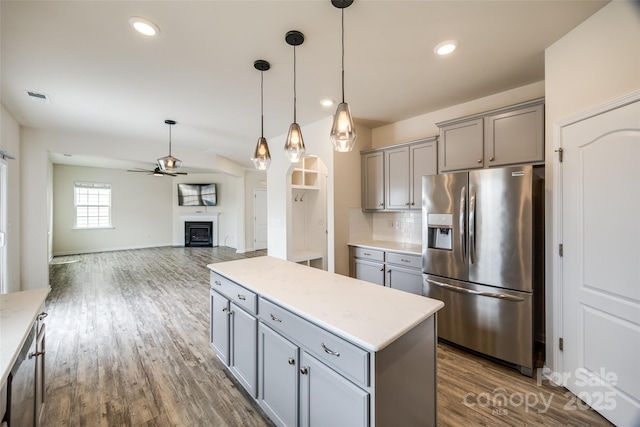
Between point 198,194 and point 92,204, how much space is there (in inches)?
119

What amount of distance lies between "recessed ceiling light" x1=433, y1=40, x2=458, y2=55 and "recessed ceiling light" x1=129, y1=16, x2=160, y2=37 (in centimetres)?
215

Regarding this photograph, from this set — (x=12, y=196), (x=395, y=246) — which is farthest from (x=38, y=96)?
(x=395, y=246)

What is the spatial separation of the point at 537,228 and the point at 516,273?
478 millimetres

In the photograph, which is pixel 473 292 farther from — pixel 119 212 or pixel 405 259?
pixel 119 212

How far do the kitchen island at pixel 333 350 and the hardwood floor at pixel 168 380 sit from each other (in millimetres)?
376

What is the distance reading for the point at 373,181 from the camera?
3.93 metres

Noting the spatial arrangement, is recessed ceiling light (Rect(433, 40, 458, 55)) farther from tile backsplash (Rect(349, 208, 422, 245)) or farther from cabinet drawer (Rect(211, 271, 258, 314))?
cabinet drawer (Rect(211, 271, 258, 314))

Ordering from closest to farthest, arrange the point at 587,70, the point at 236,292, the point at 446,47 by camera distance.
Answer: the point at 587,70 → the point at 236,292 → the point at 446,47

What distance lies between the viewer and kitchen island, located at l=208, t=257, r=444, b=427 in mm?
1158

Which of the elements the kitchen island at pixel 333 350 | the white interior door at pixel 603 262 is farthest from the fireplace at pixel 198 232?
the white interior door at pixel 603 262

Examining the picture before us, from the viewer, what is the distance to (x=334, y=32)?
1965 millimetres

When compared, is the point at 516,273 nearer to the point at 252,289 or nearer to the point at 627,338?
the point at 627,338

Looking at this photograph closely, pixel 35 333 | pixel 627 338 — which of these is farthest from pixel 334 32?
pixel 627 338

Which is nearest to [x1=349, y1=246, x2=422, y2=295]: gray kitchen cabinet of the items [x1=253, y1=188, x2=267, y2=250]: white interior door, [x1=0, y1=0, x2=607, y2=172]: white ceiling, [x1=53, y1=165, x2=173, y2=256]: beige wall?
[x1=0, y1=0, x2=607, y2=172]: white ceiling
